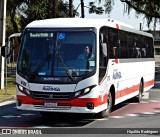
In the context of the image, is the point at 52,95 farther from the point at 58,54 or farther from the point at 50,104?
the point at 58,54

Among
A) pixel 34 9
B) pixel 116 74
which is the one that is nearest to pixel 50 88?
pixel 116 74

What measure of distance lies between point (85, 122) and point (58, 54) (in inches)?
81.5

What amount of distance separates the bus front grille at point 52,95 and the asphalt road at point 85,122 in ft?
2.43

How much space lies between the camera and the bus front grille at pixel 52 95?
1180 cm

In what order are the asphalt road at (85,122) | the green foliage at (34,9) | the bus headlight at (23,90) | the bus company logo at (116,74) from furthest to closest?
the green foliage at (34,9) < the bus company logo at (116,74) < the bus headlight at (23,90) < the asphalt road at (85,122)

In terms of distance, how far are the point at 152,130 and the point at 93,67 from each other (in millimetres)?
2232

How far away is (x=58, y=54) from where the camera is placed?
12.1m

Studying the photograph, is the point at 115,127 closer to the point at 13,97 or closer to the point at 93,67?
the point at 93,67

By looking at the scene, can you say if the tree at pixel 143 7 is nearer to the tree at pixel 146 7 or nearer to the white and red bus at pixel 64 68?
the tree at pixel 146 7

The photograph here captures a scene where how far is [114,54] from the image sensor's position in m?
14.2

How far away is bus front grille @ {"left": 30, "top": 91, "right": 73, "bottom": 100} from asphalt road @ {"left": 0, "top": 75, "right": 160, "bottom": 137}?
74 centimetres

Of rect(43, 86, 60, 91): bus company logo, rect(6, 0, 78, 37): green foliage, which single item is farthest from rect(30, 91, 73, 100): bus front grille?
rect(6, 0, 78, 37): green foliage

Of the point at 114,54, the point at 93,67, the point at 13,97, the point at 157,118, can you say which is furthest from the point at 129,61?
the point at 13,97

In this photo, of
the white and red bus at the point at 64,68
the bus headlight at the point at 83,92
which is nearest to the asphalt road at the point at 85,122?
the white and red bus at the point at 64,68
